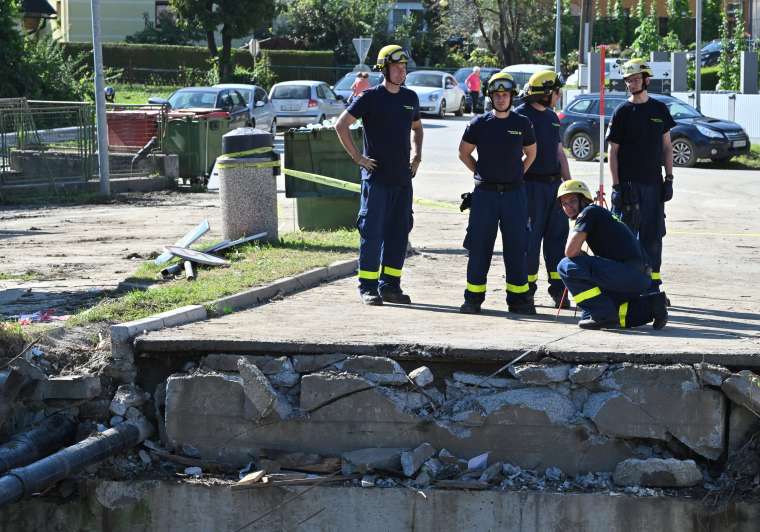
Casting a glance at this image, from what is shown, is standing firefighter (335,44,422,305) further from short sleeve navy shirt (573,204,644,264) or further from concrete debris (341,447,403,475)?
concrete debris (341,447,403,475)

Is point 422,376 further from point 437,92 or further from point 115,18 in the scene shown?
point 115,18

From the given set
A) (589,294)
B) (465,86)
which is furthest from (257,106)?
(589,294)

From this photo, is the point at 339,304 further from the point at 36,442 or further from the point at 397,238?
the point at 36,442

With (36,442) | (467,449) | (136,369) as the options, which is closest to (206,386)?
(136,369)

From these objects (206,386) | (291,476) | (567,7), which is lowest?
(291,476)

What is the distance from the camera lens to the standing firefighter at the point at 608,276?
7.81 m

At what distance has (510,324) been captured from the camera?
8148 millimetres

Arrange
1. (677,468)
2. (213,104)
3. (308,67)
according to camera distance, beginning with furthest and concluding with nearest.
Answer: (308,67)
(213,104)
(677,468)

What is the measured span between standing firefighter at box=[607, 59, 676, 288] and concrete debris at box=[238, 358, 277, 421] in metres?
3.42

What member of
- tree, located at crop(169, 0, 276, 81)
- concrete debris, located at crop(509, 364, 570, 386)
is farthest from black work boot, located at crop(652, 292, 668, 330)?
tree, located at crop(169, 0, 276, 81)

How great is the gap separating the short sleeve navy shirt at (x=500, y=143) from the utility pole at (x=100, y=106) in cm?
1051

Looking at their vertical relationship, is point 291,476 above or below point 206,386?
below

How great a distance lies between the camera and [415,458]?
690cm

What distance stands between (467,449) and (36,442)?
8.38 ft
